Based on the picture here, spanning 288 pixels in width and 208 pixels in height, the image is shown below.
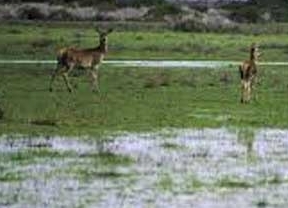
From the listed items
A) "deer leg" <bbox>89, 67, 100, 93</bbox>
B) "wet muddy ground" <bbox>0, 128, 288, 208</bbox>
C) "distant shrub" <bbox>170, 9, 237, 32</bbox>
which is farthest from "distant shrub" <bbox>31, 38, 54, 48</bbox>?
"wet muddy ground" <bbox>0, 128, 288, 208</bbox>

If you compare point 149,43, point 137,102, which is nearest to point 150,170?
point 137,102

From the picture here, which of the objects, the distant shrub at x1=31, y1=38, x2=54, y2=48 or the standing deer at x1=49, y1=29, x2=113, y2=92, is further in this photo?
the distant shrub at x1=31, y1=38, x2=54, y2=48

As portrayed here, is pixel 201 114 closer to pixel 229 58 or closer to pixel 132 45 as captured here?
pixel 229 58

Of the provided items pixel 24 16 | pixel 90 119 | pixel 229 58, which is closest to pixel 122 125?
pixel 90 119

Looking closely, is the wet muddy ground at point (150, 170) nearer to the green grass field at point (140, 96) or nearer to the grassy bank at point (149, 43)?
the green grass field at point (140, 96)

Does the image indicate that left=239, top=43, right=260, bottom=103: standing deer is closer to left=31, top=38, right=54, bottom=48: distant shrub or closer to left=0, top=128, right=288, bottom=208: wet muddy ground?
left=0, top=128, right=288, bottom=208: wet muddy ground

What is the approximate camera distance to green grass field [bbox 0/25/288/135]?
23.5 meters

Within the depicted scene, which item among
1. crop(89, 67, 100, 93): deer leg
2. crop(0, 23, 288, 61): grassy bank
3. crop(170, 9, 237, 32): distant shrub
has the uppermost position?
crop(89, 67, 100, 93): deer leg

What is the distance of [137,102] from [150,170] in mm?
10661

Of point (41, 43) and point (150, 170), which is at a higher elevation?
point (150, 170)

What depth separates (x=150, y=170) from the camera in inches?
682

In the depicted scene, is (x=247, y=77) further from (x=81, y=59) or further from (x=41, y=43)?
(x=41, y=43)

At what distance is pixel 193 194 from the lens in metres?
15.4

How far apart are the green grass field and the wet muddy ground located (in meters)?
1.54
